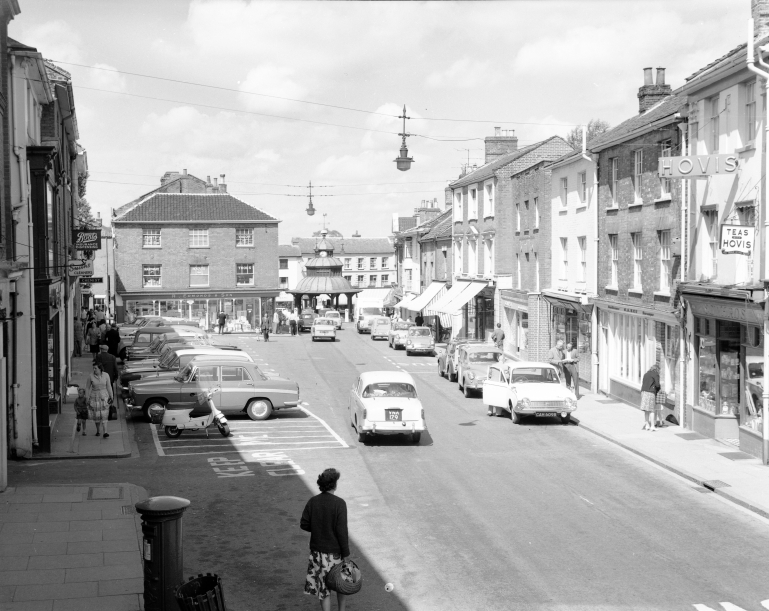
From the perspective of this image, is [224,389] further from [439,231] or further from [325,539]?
[439,231]

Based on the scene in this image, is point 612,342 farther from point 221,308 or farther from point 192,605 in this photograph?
point 221,308

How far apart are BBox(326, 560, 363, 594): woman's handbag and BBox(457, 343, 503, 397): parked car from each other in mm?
19644

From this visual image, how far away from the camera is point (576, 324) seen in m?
33.3

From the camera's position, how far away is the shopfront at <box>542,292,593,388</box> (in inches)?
1236

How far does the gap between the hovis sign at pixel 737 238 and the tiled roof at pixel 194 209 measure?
2015 inches

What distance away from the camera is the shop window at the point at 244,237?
67375 mm

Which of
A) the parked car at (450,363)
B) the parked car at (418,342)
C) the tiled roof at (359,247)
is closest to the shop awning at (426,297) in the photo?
the parked car at (418,342)

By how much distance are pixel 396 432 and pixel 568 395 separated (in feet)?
19.3

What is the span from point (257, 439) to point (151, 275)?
46.7 meters

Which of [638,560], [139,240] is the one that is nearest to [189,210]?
[139,240]

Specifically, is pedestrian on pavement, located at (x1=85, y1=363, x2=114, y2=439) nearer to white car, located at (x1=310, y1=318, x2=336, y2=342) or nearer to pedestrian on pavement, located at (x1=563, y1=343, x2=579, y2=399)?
pedestrian on pavement, located at (x1=563, y1=343, x2=579, y2=399)

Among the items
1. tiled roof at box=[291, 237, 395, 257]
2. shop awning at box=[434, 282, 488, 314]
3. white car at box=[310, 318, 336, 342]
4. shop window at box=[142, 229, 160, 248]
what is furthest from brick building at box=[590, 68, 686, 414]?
tiled roof at box=[291, 237, 395, 257]

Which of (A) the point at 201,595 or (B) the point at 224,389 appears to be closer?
(A) the point at 201,595

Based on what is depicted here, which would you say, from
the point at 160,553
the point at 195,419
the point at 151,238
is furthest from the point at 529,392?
the point at 151,238
